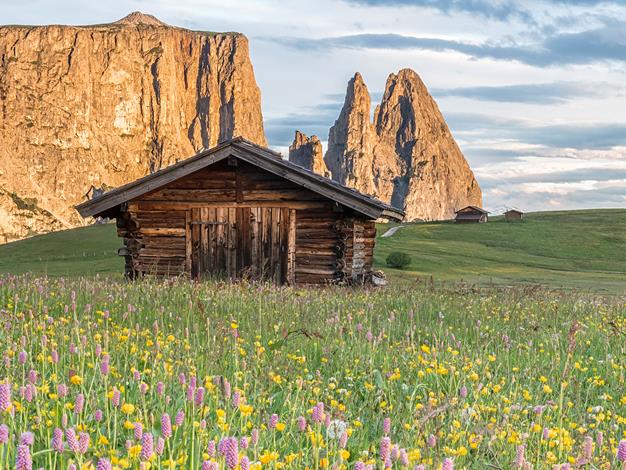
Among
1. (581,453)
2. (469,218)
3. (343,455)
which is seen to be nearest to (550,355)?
(581,453)

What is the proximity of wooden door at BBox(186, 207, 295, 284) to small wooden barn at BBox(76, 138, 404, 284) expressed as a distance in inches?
1.3

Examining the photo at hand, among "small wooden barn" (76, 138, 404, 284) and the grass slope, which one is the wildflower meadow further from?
the grass slope

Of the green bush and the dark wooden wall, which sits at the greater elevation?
the dark wooden wall

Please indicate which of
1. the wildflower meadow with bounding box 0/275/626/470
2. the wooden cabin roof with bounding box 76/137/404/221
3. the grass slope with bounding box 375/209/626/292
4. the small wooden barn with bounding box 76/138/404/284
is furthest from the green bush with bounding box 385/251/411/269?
the wildflower meadow with bounding box 0/275/626/470

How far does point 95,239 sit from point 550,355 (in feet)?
196

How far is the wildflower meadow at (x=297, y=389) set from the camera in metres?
3.81

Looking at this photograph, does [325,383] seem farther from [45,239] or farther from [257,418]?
[45,239]

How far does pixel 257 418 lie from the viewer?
499 cm

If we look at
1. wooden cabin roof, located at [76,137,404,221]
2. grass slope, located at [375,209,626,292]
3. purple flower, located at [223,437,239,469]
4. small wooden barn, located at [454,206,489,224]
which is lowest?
grass slope, located at [375,209,626,292]

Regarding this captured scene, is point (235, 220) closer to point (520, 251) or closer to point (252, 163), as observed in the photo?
point (252, 163)

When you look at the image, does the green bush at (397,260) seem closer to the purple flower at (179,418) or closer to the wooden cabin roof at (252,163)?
the wooden cabin roof at (252,163)

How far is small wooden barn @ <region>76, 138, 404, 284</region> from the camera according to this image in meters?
24.4

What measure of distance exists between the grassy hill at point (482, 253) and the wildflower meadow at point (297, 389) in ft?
84.7

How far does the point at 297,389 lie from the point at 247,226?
19.4m
